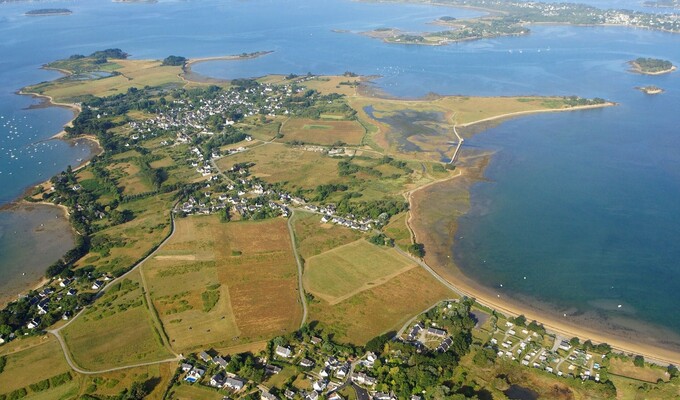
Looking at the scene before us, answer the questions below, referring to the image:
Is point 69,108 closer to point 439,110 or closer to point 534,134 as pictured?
point 439,110

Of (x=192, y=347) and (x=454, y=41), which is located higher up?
(x=454, y=41)

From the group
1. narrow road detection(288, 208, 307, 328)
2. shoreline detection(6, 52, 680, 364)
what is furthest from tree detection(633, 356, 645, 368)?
narrow road detection(288, 208, 307, 328)

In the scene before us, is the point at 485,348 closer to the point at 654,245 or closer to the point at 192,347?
the point at 192,347

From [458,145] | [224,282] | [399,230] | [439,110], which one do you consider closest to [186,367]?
[224,282]

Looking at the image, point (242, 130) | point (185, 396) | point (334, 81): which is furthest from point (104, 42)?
point (185, 396)

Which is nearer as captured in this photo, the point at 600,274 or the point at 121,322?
the point at 121,322

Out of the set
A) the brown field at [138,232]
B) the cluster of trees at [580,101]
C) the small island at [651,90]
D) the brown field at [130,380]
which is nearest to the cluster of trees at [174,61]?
the brown field at [138,232]

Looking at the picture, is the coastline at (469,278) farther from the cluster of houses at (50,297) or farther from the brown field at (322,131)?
the cluster of houses at (50,297)
